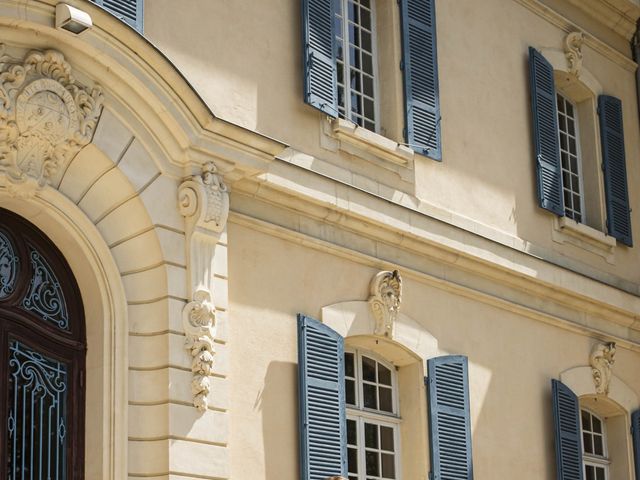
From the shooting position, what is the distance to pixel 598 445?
15.6 metres

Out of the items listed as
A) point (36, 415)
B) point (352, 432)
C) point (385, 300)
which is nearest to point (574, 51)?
point (385, 300)

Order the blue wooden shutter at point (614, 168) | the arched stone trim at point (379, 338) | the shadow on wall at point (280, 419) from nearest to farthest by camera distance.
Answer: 1. the shadow on wall at point (280, 419)
2. the arched stone trim at point (379, 338)
3. the blue wooden shutter at point (614, 168)

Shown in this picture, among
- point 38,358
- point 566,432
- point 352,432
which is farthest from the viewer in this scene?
point 566,432

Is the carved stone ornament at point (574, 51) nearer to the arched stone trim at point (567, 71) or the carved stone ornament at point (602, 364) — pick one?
the arched stone trim at point (567, 71)

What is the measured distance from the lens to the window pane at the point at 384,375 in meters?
13.1

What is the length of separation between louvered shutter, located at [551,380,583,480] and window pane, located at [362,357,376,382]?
93.0 inches

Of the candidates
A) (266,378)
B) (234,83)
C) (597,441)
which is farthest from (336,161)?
(597,441)

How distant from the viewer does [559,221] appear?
1548 centimetres

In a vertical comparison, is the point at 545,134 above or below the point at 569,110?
below

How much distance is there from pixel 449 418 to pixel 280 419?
211 centimetres

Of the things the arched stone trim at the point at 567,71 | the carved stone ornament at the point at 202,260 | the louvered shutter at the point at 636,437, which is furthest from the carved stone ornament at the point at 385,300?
the arched stone trim at the point at 567,71

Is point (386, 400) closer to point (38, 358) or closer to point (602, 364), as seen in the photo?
point (602, 364)

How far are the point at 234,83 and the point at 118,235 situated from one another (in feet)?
5.77

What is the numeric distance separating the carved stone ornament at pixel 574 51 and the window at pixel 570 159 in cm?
40
